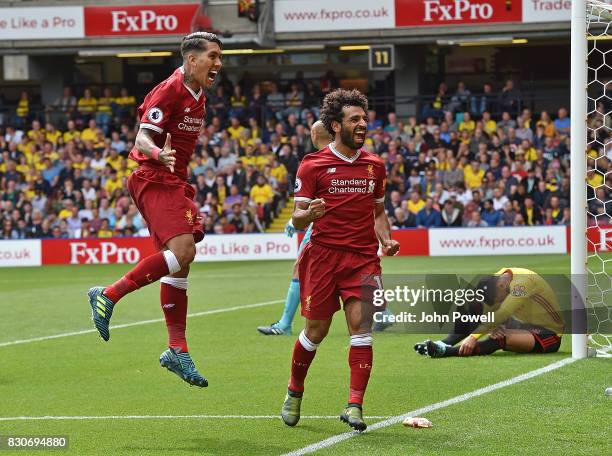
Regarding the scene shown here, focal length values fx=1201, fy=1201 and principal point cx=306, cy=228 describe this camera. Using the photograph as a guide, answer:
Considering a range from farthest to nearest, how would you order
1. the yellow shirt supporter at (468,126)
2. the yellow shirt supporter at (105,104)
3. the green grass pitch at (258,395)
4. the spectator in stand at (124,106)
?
1. the yellow shirt supporter at (105,104)
2. the spectator in stand at (124,106)
3. the yellow shirt supporter at (468,126)
4. the green grass pitch at (258,395)

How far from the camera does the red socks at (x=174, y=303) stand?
8.77 m

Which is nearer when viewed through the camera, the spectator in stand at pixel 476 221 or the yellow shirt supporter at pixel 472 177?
the spectator in stand at pixel 476 221

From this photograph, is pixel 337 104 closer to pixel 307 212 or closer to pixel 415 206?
pixel 307 212

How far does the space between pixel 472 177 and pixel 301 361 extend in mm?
21744

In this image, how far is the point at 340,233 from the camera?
303 inches

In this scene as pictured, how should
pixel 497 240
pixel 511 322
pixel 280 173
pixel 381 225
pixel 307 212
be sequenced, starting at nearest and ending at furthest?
1. pixel 307 212
2. pixel 381 225
3. pixel 511 322
4. pixel 497 240
5. pixel 280 173

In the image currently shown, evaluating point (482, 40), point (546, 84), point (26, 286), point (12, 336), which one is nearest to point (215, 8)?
point (482, 40)

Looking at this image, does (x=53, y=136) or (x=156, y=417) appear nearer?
(x=156, y=417)

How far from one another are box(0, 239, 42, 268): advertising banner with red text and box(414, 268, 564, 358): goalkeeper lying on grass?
1845 centimetres

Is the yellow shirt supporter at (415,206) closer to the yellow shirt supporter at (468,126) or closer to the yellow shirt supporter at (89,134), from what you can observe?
the yellow shirt supporter at (468,126)

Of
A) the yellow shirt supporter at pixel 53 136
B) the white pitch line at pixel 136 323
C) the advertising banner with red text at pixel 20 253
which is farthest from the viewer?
the yellow shirt supporter at pixel 53 136

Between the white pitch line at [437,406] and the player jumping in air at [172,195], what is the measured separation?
134 cm

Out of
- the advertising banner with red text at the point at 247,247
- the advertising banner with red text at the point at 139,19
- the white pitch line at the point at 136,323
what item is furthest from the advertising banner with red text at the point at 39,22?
the white pitch line at the point at 136,323

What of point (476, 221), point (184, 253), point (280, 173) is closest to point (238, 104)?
point (280, 173)
